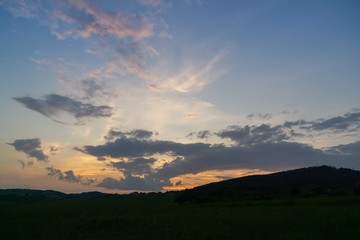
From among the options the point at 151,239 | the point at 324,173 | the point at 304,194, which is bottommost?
the point at 151,239

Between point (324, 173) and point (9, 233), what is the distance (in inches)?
4913

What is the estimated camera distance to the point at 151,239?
22266 millimetres

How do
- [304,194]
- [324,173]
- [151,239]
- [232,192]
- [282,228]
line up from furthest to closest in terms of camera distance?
[324,173]
[232,192]
[304,194]
[282,228]
[151,239]

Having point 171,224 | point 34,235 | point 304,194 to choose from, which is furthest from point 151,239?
point 304,194

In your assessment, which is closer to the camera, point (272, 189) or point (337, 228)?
point (337, 228)

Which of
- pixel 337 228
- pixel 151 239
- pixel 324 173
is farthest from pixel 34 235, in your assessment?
pixel 324 173

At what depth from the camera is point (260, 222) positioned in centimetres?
2780

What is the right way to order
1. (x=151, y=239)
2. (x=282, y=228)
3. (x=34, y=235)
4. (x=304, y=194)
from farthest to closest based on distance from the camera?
1. (x=304, y=194)
2. (x=34, y=235)
3. (x=282, y=228)
4. (x=151, y=239)

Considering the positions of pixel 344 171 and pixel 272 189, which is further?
pixel 344 171

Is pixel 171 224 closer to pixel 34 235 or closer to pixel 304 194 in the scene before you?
pixel 34 235

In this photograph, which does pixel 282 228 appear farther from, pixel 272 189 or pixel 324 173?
pixel 324 173

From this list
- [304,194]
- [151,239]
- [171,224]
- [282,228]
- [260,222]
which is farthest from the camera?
[304,194]

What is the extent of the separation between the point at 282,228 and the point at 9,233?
2068 cm

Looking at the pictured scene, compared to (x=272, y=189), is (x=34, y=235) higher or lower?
lower
